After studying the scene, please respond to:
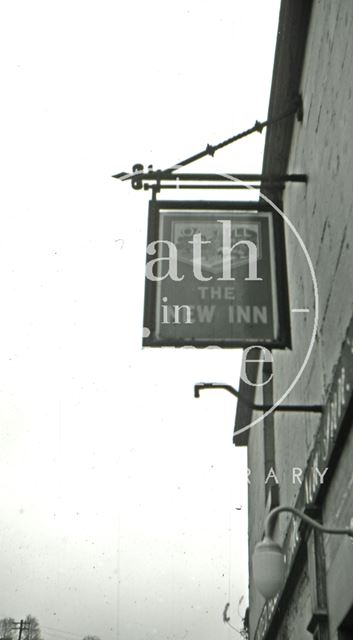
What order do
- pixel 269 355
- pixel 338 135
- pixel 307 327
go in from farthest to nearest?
1. pixel 269 355
2. pixel 307 327
3. pixel 338 135

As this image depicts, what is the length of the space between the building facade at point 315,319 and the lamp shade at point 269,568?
538 millimetres

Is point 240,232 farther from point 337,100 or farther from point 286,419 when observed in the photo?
point 286,419

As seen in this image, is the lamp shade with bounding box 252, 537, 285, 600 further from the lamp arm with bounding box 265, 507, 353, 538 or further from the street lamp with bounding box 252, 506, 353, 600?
the lamp arm with bounding box 265, 507, 353, 538

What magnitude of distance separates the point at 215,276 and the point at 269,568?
99.6 inches

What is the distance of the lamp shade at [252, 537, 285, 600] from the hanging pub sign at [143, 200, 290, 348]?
173 centimetres

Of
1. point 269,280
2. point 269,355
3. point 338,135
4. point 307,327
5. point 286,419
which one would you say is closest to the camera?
point 338,135

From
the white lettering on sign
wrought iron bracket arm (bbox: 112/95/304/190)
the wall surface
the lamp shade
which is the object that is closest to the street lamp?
the lamp shade

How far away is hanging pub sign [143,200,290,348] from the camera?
650 cm

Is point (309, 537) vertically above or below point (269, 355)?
below

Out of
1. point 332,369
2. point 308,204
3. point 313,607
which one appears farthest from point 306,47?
point 313,607

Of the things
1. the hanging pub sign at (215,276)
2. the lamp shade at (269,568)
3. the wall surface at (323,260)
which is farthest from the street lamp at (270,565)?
the hanging pub sign at (215,276)

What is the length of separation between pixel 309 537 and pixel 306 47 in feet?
14.4

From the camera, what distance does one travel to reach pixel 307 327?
7570 millimetres

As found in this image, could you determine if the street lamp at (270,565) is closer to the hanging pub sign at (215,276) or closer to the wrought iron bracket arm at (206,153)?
the hanging pub sign at (215,276)
